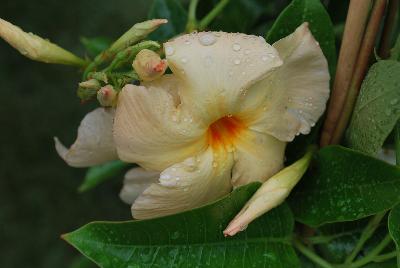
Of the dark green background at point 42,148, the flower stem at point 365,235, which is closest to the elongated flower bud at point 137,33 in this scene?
the flower stem at point 365,235

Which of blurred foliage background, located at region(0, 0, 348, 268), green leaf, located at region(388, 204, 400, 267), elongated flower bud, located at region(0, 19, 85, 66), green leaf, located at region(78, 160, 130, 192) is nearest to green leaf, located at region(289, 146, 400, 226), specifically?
green leaf, located at region(388, 204, 400, 267)

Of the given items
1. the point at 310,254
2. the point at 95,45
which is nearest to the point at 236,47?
the point at 310,254

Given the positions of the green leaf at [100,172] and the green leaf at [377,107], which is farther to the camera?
the green leaf at [100,172]

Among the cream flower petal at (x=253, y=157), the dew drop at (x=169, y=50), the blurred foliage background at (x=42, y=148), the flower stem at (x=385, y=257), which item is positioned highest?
the dew drop at (x=169, y=50)

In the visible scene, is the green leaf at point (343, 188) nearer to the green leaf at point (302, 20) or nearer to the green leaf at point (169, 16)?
the green leaf at point (302, 20)

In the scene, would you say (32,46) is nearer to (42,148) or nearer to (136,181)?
(136,181)

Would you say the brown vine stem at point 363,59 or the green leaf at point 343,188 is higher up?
the brown vine stem at point 363,59
